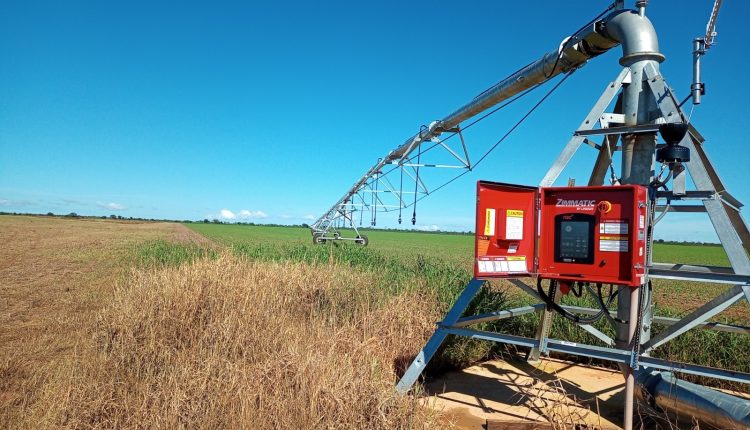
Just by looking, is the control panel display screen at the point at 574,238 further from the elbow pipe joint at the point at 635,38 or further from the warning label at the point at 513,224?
the elbow pipe joint at the point at 635,38

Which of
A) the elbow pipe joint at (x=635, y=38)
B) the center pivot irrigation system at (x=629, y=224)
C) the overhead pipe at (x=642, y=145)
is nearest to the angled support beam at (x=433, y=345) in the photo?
the center pivot irrigation system at (x=629, y=224)

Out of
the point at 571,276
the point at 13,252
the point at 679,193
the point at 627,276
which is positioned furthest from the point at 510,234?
the point at 13,252

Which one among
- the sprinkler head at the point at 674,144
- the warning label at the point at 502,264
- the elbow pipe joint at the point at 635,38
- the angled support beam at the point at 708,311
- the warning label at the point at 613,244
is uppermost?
the elbow pipe joint at the point at 635,38

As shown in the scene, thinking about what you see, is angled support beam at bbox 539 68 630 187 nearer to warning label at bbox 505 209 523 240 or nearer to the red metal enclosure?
the red metal enclosure

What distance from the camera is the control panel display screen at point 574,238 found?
4.27 metres

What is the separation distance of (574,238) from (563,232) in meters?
0.12

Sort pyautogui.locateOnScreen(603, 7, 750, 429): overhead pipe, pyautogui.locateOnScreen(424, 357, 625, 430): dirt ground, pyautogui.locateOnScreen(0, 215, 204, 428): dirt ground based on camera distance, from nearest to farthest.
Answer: pyautogui.locateOnScreen(603, 7, 750, 429): overhead pipe < pyautogui.locateOnScreen(424, 357, 625, 430): dirt ground < pyautogui.locateOnScreen(0, 215, 204, 428): dirt ground

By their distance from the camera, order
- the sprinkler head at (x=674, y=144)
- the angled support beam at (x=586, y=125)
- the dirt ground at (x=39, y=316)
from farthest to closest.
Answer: the dirt ground at (x=39, y=316), the angled support beam at (x=586, y=125), the sprinkler head at (x=674, y=144)

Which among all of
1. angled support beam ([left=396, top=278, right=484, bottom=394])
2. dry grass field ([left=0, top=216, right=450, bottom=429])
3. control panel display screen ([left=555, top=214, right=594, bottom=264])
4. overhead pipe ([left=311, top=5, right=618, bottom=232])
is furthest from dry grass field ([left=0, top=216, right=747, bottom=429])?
overhead pipe ([left=311, top=5, right=618, bottom=232])

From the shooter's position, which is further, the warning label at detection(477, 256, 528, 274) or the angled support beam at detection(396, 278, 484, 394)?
the angled support beam at detection(396, 278, 484, 394)

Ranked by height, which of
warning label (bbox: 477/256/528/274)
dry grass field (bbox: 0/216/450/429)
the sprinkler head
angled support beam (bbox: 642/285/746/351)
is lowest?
dry grass field (bbox: 0/216/450/429)

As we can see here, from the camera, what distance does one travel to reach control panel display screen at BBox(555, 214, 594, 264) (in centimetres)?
427

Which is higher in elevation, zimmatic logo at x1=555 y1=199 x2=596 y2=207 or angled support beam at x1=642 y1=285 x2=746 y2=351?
zimmatic logo at x1=555 y1=199 x2=596 y2=207

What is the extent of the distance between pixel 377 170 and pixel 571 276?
12.4 m
